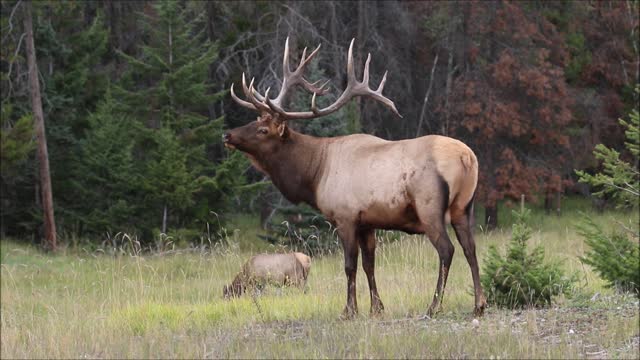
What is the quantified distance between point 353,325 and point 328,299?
1.80m

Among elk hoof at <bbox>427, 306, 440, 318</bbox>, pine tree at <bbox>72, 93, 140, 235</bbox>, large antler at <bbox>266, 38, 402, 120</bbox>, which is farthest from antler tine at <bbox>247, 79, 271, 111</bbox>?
pine tree at <bbox>72, 93, 140, 235</bbox>

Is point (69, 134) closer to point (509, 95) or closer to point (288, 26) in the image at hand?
point (288, 26)

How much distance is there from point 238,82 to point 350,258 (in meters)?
16.5

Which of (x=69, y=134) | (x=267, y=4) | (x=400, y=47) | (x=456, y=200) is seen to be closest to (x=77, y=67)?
(x=69, y=134)

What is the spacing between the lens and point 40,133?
19906mm

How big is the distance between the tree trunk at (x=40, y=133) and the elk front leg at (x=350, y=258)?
12953 millimetres

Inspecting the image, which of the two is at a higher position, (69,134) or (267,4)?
(267,4)

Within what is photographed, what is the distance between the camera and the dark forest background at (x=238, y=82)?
1925cm

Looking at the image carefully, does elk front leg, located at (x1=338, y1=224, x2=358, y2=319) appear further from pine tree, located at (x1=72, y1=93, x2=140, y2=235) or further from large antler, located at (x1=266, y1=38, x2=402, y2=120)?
pine tree, located at (x1=72, y1=93, x2=140, y2=235)

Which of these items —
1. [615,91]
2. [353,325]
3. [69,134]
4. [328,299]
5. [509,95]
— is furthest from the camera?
[615,91]

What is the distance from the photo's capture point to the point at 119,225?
65.6 feet

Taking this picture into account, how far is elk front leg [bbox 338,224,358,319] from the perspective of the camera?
25.7 feet

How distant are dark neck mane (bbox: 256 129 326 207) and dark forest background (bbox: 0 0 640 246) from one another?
7.59m

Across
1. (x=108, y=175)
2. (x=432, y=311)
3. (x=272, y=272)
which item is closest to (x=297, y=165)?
(x=432, y=311)
